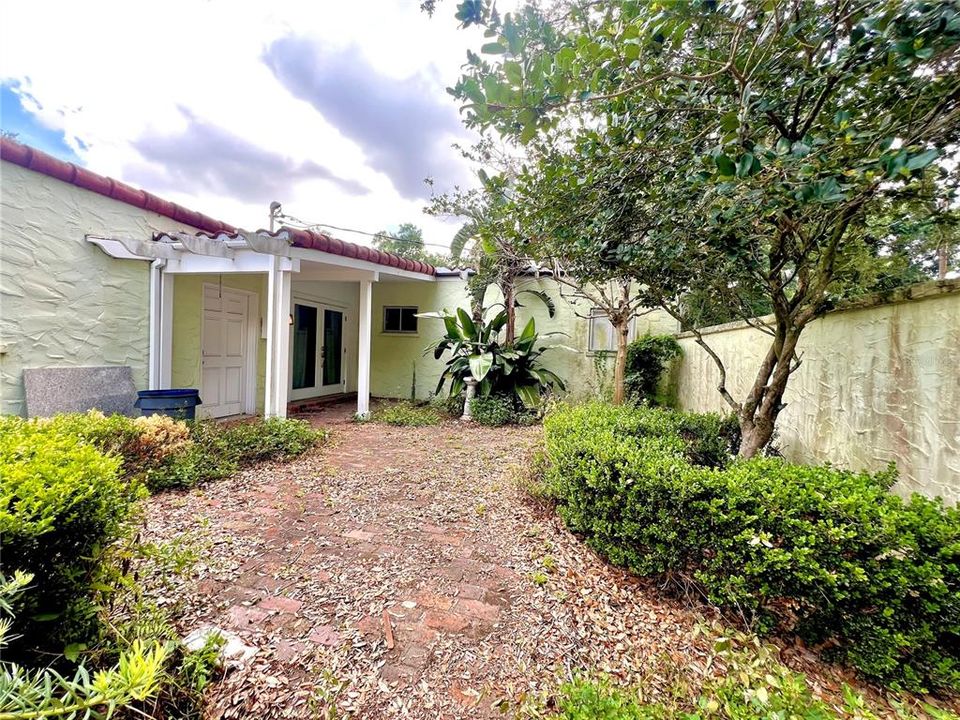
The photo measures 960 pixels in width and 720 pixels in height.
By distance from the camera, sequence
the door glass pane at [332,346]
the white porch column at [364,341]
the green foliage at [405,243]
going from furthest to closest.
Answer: the green foliage at [405,243], the door glass pane at [332,346], the white porch column at [364,341]

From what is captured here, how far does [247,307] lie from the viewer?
7.18 m

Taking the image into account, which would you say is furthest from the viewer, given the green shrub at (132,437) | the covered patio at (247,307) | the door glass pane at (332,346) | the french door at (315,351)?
the door glass pane at (332,346)

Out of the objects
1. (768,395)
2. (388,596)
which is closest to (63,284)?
Result: (388,596)

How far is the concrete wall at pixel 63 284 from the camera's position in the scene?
4.38 meters

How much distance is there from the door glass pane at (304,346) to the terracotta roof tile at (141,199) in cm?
212

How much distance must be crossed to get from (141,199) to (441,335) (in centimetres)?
558

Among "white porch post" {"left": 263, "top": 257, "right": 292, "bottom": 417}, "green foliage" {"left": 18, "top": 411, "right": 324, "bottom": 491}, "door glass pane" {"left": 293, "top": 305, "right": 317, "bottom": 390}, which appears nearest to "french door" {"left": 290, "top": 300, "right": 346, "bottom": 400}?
"door glass pane" {"left": 293, "top": 305, "right": 317, "bottom": 390}

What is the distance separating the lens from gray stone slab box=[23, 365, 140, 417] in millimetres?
4574

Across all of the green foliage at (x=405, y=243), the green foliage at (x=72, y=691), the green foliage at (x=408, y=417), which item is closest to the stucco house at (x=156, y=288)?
the green foliage at (x=408, y=417)

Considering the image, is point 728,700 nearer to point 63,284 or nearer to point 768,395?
point 768,395

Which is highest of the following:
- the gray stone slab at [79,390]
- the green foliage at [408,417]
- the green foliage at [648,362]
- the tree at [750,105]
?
the tree at [750,105]

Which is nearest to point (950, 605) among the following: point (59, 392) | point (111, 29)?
point (111, 29)

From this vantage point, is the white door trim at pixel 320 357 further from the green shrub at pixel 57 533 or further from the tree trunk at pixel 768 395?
the tree trunk at pixel 768 395

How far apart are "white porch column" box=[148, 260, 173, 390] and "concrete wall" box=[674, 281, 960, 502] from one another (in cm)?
777
